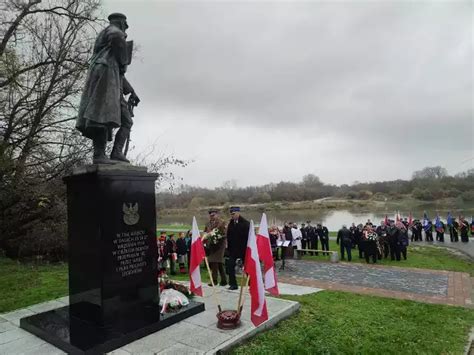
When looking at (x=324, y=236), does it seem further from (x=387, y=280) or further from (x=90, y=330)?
(x=90, y=330)

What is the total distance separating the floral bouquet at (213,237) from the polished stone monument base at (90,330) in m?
2.40

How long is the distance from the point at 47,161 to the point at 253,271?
36.2 ft

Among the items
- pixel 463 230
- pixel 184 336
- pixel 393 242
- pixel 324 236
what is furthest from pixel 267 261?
pixel 463 230

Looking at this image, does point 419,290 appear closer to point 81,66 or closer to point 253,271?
point 253,271

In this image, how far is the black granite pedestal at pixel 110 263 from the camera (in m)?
4.86

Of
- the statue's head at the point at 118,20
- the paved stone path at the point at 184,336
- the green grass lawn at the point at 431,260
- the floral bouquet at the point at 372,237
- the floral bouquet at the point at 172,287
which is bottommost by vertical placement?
the green grass lawn at the point at 431,260

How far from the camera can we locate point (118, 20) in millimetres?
5844

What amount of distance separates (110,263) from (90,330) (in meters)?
0.95

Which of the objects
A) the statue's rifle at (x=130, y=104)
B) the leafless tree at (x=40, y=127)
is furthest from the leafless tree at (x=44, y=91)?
the statue's rifle at (x=130, y=104)

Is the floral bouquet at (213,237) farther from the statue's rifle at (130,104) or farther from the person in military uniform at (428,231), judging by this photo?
the person in military uniform at (428,231)

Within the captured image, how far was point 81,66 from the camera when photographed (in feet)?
43.5

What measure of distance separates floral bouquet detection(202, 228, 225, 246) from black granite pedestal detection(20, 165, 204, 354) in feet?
8.16

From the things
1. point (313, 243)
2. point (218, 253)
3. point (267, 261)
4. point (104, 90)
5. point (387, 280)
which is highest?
point (104, 90)

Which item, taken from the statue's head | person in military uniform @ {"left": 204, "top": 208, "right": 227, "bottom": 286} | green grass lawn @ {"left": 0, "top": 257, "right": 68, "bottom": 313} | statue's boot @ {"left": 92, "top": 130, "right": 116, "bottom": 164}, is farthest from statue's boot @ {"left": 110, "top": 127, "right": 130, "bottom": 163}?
green grass lawn @ {"left": 0, "top": 257, "right": 68, "bottom": 313}
